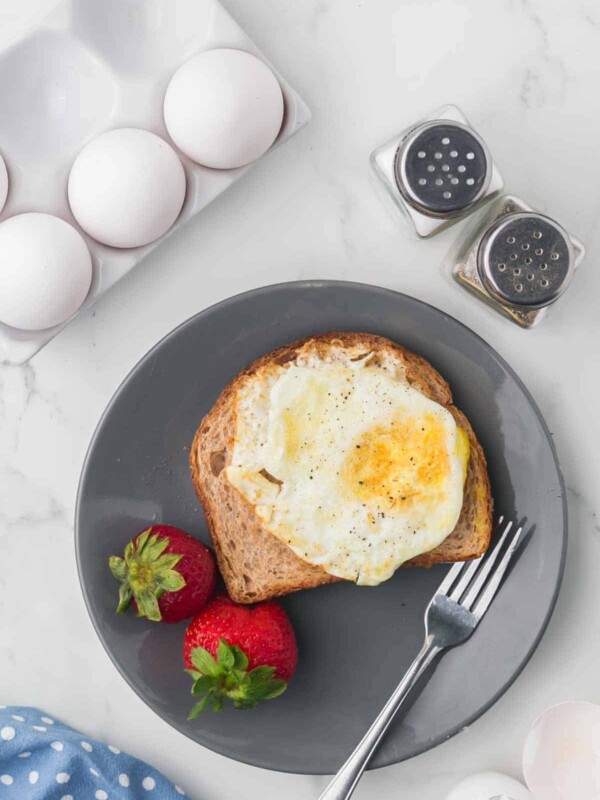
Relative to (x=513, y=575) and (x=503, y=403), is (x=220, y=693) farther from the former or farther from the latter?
(x=503, y=403)

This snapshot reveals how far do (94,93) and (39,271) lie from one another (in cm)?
39

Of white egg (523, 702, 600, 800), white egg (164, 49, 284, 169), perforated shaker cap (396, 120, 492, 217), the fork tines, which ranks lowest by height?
white egg (523, 702, 600, 800)

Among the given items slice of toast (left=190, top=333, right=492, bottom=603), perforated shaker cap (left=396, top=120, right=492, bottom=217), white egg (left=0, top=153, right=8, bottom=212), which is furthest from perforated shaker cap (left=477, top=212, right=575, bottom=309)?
white egg (left=0, top=153, right=8, bottom=212)

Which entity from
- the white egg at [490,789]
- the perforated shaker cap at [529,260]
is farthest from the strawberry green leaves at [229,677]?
the perforated shaker cap at [529,260]

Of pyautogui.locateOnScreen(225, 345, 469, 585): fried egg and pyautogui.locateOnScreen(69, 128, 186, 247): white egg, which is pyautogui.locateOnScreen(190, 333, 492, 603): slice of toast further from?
pyautogui.locateOnScreen(69, 128, 186, 247): white egg

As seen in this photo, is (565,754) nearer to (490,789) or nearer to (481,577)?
(490,789)

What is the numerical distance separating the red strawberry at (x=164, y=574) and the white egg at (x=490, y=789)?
23.1 inches

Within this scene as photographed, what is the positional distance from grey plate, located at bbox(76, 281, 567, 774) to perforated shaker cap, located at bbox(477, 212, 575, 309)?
116mm

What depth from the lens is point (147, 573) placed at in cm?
147

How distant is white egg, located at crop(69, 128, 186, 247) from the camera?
1475mm

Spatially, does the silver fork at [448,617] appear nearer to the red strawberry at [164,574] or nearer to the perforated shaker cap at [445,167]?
the red strawberry at [164,574]

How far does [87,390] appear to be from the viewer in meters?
1.68

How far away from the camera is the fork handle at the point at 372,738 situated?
5.07 ft

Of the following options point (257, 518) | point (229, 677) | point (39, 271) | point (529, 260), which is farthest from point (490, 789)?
point (39, 271)
